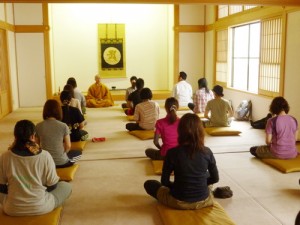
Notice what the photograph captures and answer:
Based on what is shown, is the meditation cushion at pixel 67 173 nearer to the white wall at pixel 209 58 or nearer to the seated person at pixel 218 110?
the seated person at pixel 218 110

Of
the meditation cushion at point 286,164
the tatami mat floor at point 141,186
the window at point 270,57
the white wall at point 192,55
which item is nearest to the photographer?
the tatami mat floor at point 141,186

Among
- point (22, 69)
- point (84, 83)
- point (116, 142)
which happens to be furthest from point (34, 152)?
point (84, 83)

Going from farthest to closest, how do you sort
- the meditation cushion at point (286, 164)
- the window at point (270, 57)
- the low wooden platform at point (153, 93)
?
the low wooden platform at point (153, 93), the window at point (270, 57), the meditation cushion at point (286, 164)

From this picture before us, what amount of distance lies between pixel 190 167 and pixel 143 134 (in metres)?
2.92

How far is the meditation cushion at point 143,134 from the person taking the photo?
531 centimetres

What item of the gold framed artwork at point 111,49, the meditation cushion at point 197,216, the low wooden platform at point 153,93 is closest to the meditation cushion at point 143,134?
the meditation cushion at point 197,216

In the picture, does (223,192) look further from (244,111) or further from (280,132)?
(244,111)

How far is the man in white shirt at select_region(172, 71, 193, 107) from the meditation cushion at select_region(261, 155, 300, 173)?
3745 mm

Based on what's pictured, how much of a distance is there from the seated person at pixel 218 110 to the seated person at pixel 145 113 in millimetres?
861

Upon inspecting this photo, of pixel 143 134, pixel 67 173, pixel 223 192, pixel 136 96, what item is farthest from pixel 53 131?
pixel 136 96

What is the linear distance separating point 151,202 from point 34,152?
1115 millimetres

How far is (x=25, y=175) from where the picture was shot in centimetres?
249

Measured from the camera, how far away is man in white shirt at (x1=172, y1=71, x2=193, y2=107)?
759 cm

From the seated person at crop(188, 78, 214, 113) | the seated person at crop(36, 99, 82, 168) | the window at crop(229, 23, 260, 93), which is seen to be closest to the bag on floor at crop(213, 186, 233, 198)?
the seated person at crop(36, 99, 82, 168)
